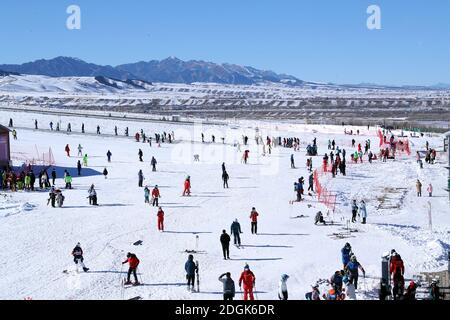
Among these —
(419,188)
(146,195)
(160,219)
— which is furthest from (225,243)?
(419,188)

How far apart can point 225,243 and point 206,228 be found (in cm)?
434

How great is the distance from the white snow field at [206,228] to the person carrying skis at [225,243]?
0.23 m

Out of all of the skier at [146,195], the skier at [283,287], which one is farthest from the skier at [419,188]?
the skier at [283,287]

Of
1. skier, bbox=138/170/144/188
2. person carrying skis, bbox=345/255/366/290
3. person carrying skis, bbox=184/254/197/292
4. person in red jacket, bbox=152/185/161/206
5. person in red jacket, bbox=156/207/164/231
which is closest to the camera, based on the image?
person carrying skis, bbox=184/254/197/292

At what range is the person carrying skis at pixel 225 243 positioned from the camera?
16.0m

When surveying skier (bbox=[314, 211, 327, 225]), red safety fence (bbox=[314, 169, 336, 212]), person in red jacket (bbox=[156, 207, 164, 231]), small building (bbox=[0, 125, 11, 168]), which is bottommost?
red safety fence (bbox=[314, 169, 336, 212])

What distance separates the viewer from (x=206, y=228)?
20.4m

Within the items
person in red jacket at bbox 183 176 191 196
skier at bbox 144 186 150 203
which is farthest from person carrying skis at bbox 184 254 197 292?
person in red jacket at bbox 183 176 191 196

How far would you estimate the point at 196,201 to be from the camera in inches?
999

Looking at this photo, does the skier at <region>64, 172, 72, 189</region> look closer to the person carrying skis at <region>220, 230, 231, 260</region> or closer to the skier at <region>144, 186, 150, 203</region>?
the skier at <region>144, 186, 150, 203</region>

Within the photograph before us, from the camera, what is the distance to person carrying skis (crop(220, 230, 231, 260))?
15958 millimetres

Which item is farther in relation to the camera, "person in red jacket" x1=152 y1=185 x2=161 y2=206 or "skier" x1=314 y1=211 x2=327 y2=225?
"person in red jacket" x1=152 y1=185 x2=161 y2=206

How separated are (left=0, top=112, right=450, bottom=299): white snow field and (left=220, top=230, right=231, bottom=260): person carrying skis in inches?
9.1

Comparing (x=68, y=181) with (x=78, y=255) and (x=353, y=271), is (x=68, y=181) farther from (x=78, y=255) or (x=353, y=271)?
(x=353, y=271)
